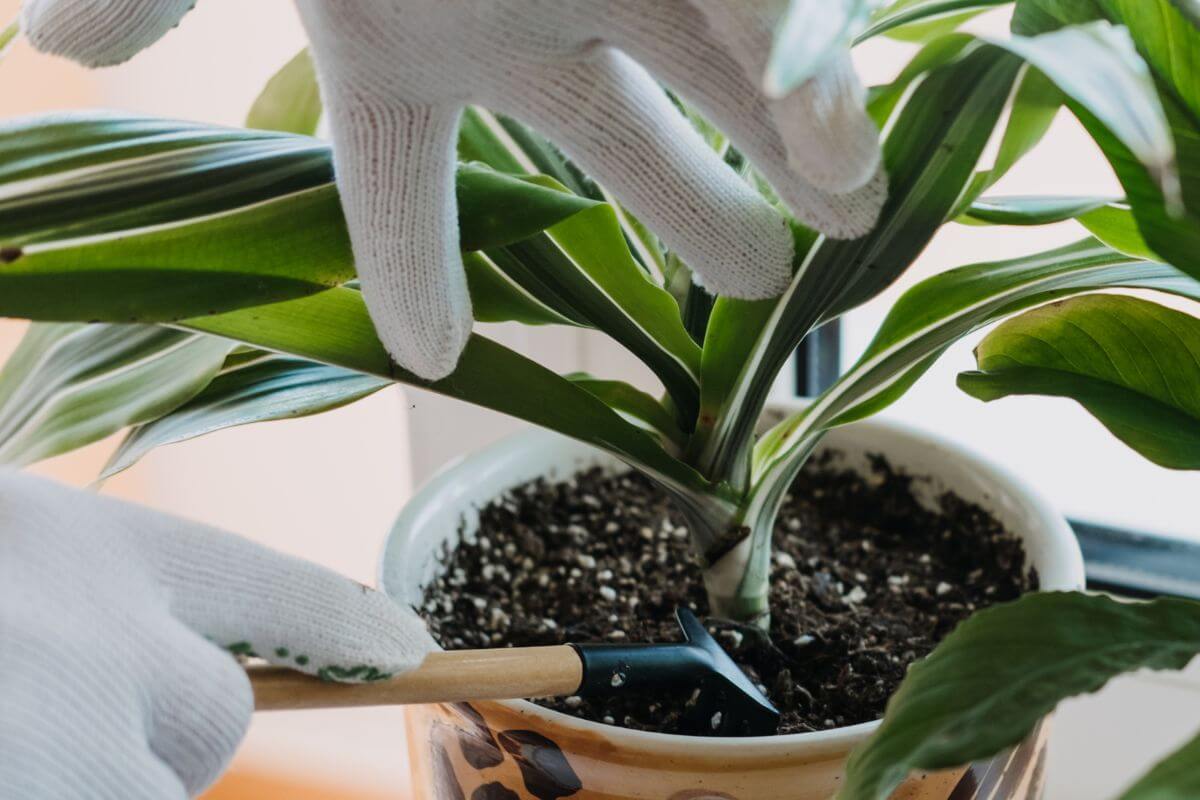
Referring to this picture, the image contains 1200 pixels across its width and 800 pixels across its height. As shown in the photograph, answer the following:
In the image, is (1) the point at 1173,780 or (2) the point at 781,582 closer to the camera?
(1) the point at 1173,780

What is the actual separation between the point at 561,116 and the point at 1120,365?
Result: 35 centimetres

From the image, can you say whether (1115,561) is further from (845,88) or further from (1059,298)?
(845,88)

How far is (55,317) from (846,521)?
2.02ft

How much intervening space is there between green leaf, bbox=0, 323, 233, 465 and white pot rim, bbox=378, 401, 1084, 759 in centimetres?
17

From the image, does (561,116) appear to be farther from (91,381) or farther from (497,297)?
(91,381)

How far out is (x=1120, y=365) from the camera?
61 centimetres

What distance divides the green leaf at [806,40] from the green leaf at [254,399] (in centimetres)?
38

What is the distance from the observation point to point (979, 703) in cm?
41

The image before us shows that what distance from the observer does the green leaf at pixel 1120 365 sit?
0.60 meters

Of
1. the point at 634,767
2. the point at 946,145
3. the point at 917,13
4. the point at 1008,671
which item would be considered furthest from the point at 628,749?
the point at 917,13

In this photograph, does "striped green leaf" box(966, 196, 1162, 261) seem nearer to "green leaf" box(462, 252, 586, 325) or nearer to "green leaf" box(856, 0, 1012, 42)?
"green leaf" box(856, 0, 1012, 42)

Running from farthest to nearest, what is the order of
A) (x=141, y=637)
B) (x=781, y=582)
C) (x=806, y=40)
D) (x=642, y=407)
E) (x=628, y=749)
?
(x=781, y=582) < (x=642, y=407) < (x=628, y=749) < (x=141, y=637) < (x=806, y=40)

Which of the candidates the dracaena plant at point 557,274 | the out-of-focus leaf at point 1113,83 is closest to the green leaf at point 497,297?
the dracaena plant at point 557,274

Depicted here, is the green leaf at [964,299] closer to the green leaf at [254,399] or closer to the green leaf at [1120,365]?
the green leaf at [1120,365]
